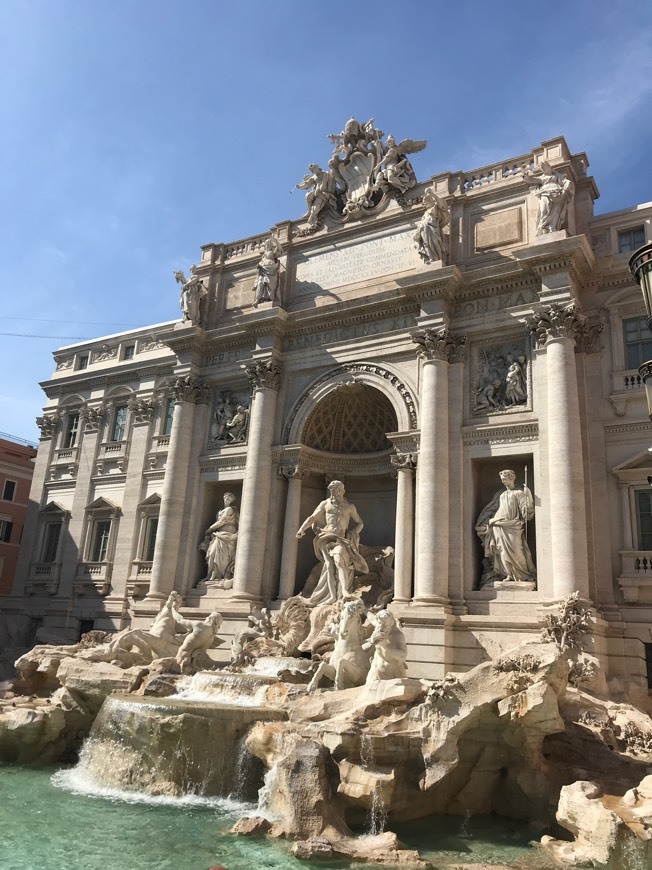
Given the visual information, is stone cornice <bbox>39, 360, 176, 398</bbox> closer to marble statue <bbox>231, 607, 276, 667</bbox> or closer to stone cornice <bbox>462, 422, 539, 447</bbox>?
marble statue <bbox>231, 607, 276, 667</bbox>

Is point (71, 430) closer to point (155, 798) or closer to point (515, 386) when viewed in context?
point (515, 386)

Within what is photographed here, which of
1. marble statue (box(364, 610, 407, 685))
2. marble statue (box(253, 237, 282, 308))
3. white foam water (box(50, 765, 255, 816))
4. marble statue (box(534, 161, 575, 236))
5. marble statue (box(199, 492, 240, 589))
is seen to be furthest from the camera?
marble statue (box(253, 237, 282, 308))

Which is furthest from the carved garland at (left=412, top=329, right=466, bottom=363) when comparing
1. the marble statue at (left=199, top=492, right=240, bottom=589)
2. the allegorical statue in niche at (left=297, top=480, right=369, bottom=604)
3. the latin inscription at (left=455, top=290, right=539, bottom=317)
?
the marble statue at (left=199, top=492, right=240, bottom=589)

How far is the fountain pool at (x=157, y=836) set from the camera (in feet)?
31.8

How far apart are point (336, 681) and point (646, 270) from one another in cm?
1046

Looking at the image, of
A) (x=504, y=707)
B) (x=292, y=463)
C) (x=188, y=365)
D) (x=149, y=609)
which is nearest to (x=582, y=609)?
(x=504, y=707)

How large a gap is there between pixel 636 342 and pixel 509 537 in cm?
594

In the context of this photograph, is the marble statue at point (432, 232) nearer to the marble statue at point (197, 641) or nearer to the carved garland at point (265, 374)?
the carved garland at point (265, 374)

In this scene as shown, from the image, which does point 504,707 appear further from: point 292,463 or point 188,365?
point 188,365

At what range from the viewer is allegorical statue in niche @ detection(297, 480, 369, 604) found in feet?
65.2

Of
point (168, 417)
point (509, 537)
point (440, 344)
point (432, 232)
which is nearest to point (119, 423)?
point (168, 417)

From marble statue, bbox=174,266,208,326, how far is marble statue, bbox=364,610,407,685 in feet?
48.3

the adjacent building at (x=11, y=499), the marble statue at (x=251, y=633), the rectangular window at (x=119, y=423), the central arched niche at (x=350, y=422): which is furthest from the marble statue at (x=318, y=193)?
the adjacent building at (x=11, y=499)

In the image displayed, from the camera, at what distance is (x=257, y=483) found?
22094mm
